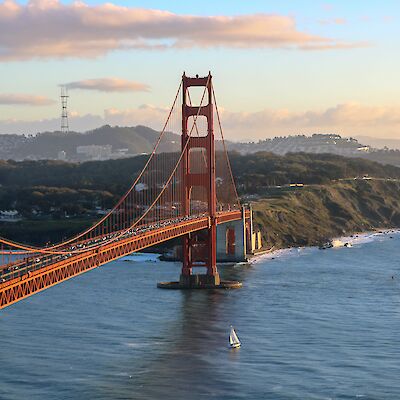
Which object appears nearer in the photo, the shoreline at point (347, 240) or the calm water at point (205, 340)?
the calm water at point (205, 340)

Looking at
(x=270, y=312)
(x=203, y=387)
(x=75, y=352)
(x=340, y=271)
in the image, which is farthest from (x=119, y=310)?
(x=340, y=271)

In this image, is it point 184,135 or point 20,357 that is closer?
point 20,357

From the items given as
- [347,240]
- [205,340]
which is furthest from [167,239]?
[347,240]

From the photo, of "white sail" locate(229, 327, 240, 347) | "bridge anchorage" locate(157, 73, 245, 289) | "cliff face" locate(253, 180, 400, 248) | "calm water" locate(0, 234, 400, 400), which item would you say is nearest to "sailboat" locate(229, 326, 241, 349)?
"white sail" locate(229, 327, 240, 347)

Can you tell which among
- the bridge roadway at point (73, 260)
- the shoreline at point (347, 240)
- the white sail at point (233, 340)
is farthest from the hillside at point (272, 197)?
the white sail at point (233, 340)

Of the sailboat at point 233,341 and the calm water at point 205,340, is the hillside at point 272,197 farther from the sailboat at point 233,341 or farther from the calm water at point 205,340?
the sailboat at point 233,341

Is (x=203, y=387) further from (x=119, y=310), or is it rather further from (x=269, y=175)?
(x=269, y=175)

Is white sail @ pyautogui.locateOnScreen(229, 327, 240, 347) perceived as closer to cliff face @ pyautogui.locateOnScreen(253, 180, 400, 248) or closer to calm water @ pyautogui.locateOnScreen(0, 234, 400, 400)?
calm water @ pyautogui.locateOnScreen(0, 234, 400, 400)

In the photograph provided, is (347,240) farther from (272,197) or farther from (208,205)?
(208,205)
